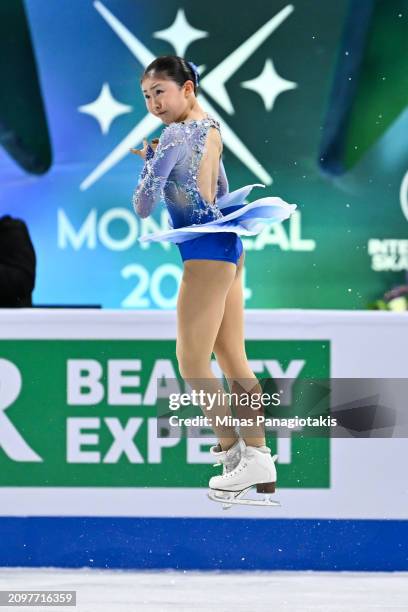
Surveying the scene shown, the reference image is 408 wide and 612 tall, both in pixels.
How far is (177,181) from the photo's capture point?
233cm

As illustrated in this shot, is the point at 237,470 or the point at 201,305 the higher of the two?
the point at 201,305

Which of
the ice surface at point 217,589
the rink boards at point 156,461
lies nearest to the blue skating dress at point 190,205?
the ice surface at point 217,589

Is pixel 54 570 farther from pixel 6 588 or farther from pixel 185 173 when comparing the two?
pixel 185 173

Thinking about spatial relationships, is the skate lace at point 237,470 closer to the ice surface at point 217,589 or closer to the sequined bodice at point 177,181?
the sequined bodice at point 177,181

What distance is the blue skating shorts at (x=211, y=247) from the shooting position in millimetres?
2311

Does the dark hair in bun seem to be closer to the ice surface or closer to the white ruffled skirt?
the white ruffled skirt

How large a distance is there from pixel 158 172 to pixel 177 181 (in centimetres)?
4

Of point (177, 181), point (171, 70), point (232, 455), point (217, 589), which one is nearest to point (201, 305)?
point (177, 181)

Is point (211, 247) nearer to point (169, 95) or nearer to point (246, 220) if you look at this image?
point (246, 220)

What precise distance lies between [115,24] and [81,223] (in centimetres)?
147

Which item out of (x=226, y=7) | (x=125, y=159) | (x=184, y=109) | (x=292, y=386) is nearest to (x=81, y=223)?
(x=125, y=159)

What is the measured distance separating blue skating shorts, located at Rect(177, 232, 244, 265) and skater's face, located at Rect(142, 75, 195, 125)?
277 mm

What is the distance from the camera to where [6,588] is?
3.75 metres

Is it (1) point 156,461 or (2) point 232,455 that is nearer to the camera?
(2) point 232,455
